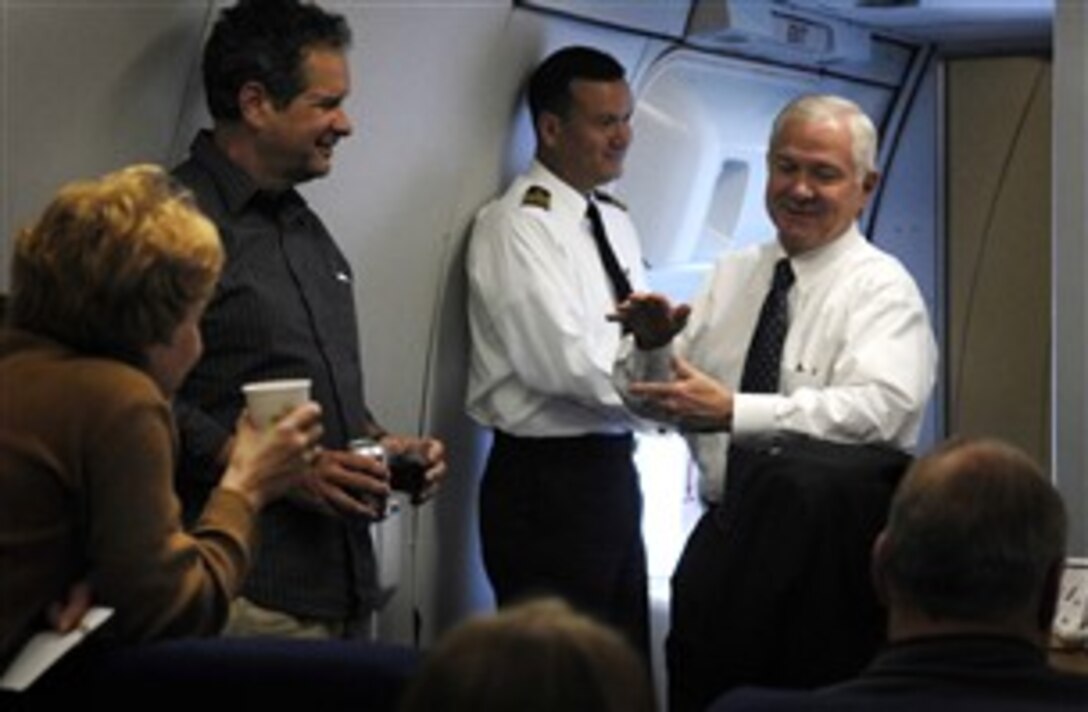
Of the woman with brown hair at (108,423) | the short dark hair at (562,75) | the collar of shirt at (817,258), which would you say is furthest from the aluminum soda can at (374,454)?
the short dark hair at (562,75)

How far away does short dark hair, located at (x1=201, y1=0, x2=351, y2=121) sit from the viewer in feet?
13.2

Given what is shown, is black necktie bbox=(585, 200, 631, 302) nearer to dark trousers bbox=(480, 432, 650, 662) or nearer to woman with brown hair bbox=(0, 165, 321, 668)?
dark trousers bbox=(480, 432, 650, 662)

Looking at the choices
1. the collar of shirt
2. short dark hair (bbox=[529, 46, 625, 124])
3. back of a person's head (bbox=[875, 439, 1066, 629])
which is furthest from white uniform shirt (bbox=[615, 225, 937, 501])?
back of a person's head (bbox=[875, 439, 1066, 629])

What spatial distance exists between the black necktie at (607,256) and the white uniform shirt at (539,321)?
3 centimetres

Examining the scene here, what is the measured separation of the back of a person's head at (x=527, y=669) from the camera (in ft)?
5.23

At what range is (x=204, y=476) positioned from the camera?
3.83 m

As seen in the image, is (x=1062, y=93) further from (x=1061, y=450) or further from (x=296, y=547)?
(x=296, y=547)

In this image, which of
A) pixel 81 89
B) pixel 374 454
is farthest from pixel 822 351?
pixel 81 89

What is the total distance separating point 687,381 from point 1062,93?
1249 mm

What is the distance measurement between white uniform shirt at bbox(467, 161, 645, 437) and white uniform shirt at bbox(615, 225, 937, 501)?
0.55 metres

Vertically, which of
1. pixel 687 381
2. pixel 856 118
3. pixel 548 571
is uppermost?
pixel 856 118

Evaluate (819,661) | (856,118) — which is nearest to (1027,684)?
(819,661)

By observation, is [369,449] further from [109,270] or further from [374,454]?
[109,270]

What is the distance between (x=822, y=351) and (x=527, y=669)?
2640 millimetres
